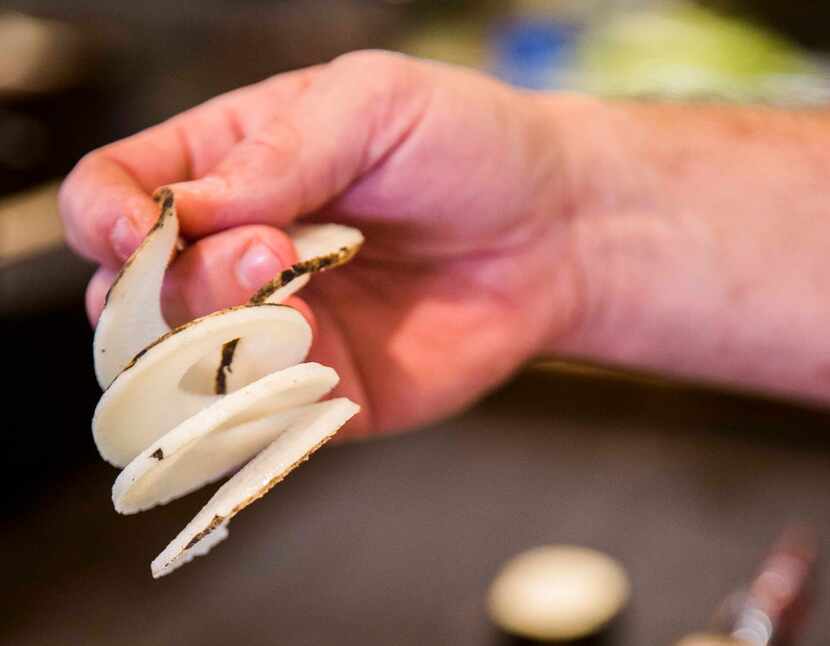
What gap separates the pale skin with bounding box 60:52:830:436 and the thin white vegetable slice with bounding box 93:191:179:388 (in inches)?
2.4

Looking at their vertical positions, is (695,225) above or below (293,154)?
below

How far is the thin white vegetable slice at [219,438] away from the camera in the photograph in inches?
18.0

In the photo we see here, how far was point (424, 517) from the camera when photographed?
1316mm

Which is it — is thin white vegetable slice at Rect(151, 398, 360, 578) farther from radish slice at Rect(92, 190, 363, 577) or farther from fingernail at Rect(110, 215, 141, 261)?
fingernail at Rect(110, 215, 141, 261)

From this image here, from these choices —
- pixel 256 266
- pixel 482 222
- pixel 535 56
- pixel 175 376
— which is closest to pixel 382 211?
pixel 482 222

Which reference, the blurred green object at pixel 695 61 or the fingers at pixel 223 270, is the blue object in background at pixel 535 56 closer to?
the blurred green object at pixel 695 61

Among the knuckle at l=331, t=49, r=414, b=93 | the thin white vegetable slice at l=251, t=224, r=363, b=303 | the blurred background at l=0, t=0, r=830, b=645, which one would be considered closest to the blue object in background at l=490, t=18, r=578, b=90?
the blurred background at l=0, t=0, r=830, b=645

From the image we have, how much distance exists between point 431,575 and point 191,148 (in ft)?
2.25

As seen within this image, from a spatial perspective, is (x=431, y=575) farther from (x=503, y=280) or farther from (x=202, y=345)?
(x=202, y=345)

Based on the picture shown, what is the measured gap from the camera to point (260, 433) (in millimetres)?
509

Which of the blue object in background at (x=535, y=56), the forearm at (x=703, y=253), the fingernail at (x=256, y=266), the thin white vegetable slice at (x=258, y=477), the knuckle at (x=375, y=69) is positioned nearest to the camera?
the thin white vegetable slice at (x=258, y=477)

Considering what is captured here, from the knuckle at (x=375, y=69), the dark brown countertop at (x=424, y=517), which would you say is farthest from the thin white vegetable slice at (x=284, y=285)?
the dark brown countertop at (x=424, y=517)


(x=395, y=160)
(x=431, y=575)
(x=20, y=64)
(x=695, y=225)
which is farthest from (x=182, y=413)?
(x=20, y=64)

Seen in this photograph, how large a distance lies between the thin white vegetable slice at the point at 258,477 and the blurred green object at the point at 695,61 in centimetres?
148
